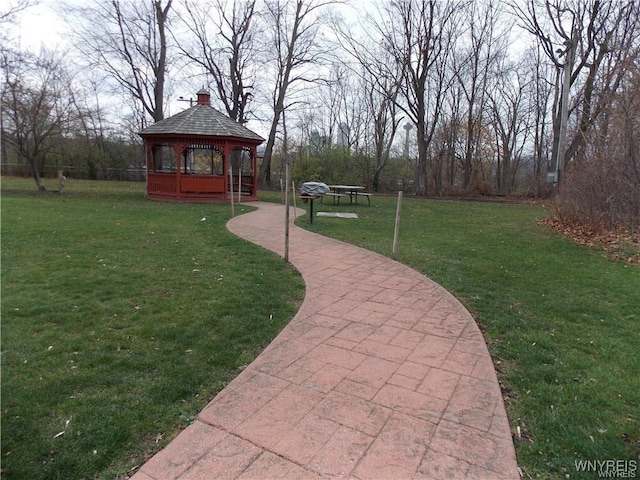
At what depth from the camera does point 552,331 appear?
11.9 ft

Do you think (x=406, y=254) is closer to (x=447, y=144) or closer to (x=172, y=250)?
(x=172, y=250)

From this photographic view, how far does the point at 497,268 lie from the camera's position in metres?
5.96

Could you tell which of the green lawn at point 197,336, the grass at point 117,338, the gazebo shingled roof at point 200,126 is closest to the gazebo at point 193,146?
the gazebo shingled roof at point 200,126

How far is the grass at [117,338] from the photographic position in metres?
2.01

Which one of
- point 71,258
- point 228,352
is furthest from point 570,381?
point 71,258

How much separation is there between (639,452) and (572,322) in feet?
6.62

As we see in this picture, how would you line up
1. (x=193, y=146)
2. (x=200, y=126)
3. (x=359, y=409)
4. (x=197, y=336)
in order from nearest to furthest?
(x=359, y=409) < (x=197, y=336) < (x=200, y=126) < (x=193, y=146)

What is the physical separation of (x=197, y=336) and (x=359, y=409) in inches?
61.7

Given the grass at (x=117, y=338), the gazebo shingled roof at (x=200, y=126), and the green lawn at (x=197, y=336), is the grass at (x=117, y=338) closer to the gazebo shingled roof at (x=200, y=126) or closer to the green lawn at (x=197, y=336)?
the green lawn at (x=197, y=336)

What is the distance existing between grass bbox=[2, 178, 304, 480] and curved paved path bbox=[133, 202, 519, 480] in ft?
0.74

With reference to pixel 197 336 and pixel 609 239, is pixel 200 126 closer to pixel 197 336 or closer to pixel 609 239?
pixel 609 239

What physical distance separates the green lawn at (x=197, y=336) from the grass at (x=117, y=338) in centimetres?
1

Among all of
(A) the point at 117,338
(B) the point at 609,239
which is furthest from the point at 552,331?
(B) the point at 609,239

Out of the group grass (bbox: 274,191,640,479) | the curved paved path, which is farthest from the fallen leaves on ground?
the curved paved path
